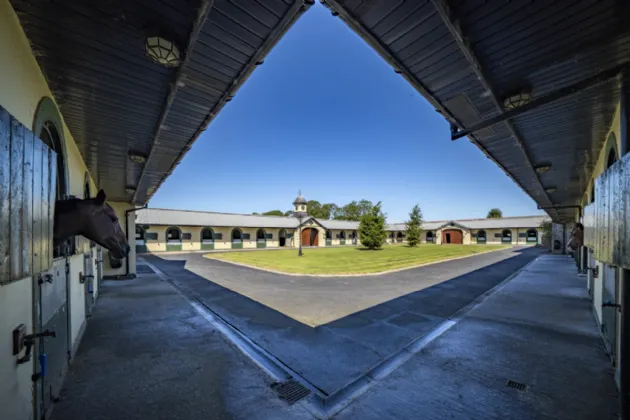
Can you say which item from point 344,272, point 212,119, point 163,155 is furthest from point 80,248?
point 344,272

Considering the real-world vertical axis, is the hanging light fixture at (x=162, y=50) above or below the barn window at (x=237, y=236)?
above

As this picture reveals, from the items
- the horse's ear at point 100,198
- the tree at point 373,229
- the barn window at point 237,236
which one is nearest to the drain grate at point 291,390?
the horse's ear at point 100,198

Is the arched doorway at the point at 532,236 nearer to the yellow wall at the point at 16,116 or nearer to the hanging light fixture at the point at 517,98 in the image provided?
the hanging light fixture at the point at 517,98

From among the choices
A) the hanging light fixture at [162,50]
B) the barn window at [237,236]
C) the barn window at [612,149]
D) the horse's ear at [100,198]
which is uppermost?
the hanging light fixture at [162,50]

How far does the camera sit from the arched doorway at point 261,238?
37.5 meters

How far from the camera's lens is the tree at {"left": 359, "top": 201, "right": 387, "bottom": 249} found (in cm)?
3067

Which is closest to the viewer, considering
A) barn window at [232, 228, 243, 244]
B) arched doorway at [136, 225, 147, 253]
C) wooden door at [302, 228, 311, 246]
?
arched doorway at [136, 225, 147, 253]

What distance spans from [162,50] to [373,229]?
1154 inches

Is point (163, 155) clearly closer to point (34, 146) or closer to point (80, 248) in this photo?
point (80, 248)

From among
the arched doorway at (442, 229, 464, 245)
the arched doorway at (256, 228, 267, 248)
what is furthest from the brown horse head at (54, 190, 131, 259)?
the arched doorway at (442, 229, 464, 245)

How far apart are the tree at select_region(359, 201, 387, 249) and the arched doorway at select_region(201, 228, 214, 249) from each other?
18741 mm

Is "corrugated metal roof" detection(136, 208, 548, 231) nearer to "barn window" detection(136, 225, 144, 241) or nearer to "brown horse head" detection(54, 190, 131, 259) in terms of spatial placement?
"barn window" detection(136, 225, 144, 241)

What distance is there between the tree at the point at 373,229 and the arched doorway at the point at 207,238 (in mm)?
18741

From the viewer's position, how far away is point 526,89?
13.1 feet
